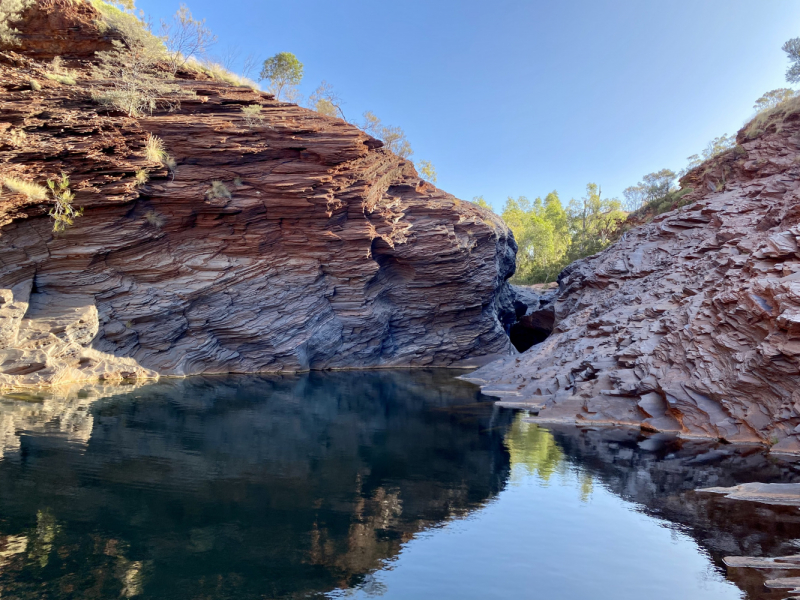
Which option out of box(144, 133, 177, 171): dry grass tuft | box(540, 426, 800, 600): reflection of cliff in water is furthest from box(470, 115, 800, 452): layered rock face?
box(144, 133, 177, 171): dry grass tuft

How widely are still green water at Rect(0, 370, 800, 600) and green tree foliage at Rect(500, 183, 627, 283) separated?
126 feet

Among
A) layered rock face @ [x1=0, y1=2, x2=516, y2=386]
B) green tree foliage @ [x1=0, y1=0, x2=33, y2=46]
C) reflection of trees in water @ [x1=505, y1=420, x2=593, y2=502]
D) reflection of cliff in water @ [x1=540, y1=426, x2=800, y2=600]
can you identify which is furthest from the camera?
green tree foliage @ [x1=0, y1=0, x2=33, y2=46]

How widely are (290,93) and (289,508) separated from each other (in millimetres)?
29569

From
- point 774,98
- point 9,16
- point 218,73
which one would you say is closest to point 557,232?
point 774,98

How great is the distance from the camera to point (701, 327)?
57.9 ft

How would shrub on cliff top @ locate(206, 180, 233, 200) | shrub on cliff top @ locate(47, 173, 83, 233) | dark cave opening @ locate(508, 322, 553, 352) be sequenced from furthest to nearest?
dark cave opening @ locate(508, 322, 553, 352) < shrub on cliff top @ locate(206, 180, 233, 200) < shrub on cliff top @ locate(47, 173, 83, 233)

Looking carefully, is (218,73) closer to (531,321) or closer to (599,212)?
(531,321)

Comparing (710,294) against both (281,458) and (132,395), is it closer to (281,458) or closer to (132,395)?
(281,458)

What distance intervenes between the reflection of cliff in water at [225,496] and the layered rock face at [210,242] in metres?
8.19

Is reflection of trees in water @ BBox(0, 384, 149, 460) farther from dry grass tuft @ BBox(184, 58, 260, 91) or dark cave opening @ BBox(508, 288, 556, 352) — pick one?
dark cave opening @ BBox(508, 288, 556, 352)

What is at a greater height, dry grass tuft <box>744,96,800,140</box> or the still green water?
dry grass tuft <box>744,96,800,140</box>

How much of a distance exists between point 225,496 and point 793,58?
141 ft

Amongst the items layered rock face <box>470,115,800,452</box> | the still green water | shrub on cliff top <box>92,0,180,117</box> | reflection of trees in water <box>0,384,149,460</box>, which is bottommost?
the still green water

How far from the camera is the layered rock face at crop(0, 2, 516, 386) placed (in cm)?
2073
